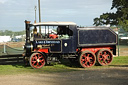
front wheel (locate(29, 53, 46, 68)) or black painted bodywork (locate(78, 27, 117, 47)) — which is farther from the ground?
black painted bodywork (locate(78, 27, 117, 47))

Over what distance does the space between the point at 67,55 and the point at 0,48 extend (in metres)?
8.57

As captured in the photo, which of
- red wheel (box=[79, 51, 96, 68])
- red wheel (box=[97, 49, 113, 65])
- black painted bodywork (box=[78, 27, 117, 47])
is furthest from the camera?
red wheel (box=[97, 49, 113, 65])

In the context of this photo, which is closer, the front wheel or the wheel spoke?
the front wheel

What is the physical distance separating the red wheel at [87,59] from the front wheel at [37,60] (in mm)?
2274

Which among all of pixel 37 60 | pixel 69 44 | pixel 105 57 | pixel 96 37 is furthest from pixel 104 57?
pixel 37 60

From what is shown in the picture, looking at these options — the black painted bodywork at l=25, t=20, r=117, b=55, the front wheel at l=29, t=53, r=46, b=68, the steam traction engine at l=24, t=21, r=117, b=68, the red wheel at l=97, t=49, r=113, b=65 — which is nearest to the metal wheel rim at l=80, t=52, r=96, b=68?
the steam traction engine at l=24, t=21, r=117, b=68

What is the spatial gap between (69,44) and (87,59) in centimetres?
147

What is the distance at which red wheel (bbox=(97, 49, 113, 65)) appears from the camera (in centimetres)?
1270

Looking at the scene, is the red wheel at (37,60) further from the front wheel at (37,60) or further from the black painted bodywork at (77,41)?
the black painted bodywork at (77,41)

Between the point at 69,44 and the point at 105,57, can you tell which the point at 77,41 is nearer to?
the point at 69,44

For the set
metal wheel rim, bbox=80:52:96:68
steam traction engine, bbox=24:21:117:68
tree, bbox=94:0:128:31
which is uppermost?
tree, bbox=94:0:128:31

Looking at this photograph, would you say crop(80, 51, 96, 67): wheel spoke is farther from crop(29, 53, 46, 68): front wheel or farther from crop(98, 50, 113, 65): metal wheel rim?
crop(29, 53, 46, 68): front wheel

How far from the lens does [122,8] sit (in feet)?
132

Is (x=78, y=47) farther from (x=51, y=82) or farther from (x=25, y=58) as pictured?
(x=51, y=82)
